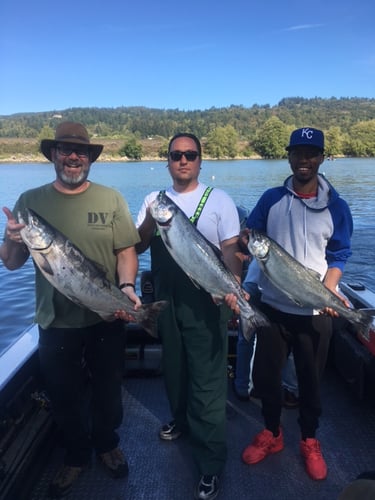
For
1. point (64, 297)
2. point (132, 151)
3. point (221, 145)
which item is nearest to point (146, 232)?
point (64, 297)

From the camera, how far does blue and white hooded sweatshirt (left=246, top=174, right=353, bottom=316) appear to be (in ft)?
9.34

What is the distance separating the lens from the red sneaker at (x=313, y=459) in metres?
2.93

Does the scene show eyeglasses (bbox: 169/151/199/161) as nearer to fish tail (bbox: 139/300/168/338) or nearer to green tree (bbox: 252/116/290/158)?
fish tail (bbox: 139/300/168/338)

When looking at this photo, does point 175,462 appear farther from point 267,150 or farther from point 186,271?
point 267,150

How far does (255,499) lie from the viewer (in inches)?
109

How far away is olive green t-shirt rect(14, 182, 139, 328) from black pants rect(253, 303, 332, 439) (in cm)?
118

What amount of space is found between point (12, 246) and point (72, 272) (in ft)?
1.48

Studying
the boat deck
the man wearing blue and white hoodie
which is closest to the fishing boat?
the boat deck

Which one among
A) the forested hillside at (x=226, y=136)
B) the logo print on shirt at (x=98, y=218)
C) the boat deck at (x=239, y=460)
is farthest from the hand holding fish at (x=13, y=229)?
the forested hillside at (x=226, y=136)

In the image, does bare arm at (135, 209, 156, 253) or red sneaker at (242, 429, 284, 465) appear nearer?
bare arm at (135, 209, 156, 253)

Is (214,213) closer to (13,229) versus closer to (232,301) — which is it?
(232,301)

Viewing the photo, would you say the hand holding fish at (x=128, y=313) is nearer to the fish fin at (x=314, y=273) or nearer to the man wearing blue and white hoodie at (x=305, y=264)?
the man wearing blue and white hoodie at (x=305, y=264)

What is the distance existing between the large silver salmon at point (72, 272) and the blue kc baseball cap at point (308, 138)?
1.40m

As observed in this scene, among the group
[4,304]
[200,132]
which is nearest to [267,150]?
[200,132]
